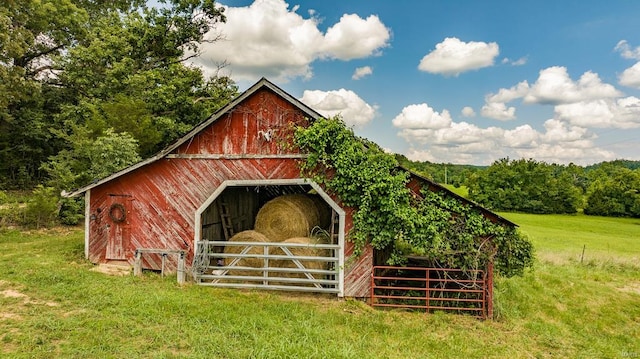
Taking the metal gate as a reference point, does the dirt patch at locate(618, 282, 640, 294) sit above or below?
below

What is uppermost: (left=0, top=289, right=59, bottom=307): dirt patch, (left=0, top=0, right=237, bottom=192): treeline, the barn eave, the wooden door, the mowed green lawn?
(left=0, top=0, right=237, bottom=192): treeline

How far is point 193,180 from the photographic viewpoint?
9492 mm

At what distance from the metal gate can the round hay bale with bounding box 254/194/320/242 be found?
747 mm

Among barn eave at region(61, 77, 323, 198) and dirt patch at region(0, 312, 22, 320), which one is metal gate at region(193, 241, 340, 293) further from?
dirt patch at region(0, 312, 22, 320)

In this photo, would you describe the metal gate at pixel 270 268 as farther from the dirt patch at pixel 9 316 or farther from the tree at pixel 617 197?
the tree at pixel 617 197

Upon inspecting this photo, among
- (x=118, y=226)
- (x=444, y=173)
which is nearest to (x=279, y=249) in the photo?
(x=118, y=226)

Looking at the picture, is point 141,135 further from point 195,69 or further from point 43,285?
point 43,285

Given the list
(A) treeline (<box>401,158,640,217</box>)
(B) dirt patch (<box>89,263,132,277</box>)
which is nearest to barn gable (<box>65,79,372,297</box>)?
(B) dirt patch (<box>89,263,132,277</box>)

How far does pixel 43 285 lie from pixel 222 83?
20.4 meters

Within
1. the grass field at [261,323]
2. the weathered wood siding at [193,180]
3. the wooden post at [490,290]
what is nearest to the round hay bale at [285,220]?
the weathered wood siding at [193,180]

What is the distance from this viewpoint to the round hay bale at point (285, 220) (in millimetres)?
9945

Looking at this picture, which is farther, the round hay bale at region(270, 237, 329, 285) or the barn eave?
the round hay bale at region(270, 237, 329, 285)

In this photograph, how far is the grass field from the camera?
5.67 metres

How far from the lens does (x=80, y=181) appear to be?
55.2 ft
